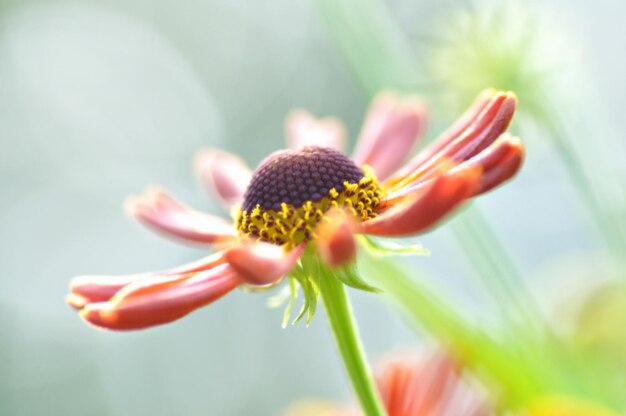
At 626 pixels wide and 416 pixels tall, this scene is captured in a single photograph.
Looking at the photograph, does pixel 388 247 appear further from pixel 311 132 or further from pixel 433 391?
pixel 311 132

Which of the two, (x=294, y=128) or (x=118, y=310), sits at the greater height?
(x=294, y=128)

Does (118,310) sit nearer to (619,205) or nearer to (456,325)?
(456,325)

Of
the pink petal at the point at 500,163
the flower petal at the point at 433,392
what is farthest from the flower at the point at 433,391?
the pink petal at the point at 500,163

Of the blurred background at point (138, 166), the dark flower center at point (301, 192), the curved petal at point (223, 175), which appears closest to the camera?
the dark flower center at point (301, 192)

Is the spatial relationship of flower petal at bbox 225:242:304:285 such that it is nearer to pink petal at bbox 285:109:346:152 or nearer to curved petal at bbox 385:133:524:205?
curved petal at bbox 385:133:524:205

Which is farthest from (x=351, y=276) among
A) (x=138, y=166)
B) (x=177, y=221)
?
(x=138, y=166)

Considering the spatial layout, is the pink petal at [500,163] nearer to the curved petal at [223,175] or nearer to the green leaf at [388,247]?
the green leaf at [388,247]

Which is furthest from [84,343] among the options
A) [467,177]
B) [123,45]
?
[467,177]
